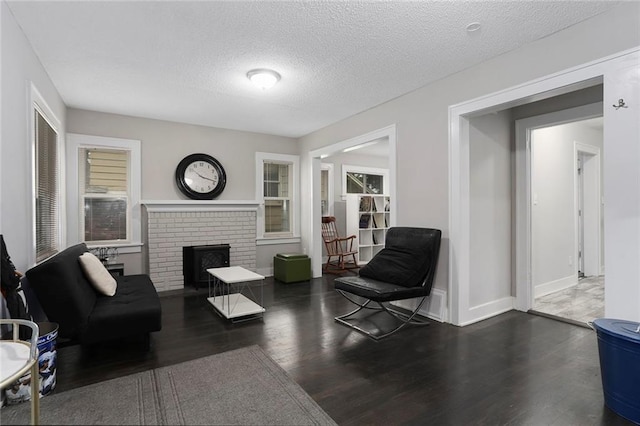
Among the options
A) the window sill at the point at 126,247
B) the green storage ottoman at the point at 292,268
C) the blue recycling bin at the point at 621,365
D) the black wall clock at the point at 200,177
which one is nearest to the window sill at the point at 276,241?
the green storage ottoman at the point at 292,268

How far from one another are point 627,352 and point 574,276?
3464mm

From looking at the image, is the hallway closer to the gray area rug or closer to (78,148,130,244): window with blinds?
the gray area rug

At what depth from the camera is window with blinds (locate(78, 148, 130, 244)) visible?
15.0 feet

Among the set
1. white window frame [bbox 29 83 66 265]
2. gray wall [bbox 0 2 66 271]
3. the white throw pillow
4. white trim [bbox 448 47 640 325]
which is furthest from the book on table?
gray wall [bbox 0 2 66 271]

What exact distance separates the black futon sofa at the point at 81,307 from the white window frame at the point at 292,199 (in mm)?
2984

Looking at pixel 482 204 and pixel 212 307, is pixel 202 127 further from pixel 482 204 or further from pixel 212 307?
pixel 482 204

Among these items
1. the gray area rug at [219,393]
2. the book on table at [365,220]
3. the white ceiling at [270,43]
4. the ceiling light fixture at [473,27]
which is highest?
the white ceiling at [270,43]

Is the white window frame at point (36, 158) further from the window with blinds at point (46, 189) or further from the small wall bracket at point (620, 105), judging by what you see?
the small wall bracket at point (620, 105)

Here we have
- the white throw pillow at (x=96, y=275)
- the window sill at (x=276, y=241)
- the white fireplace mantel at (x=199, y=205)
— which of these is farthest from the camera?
the window sill at (x=276, y=241)

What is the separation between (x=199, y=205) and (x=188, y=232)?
1.46 feet

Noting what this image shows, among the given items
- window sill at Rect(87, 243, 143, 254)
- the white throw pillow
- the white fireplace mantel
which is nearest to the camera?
the white throw pillow

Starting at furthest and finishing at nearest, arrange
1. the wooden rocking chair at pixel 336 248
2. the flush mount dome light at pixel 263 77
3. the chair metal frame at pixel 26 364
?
the wooden rocking chair at pixel 336 248 → the flush mount dome light at pixel 263 77 → the chair metal frame at pixel 26 364

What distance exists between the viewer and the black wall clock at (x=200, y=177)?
511cm

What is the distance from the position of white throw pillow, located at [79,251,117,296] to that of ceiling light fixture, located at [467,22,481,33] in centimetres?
371
